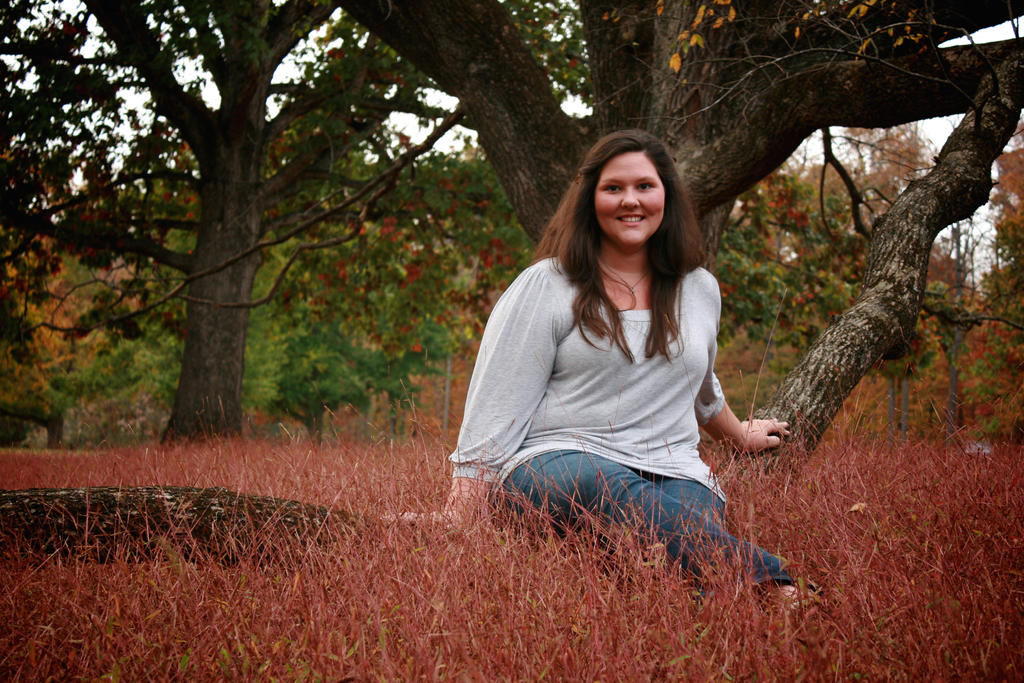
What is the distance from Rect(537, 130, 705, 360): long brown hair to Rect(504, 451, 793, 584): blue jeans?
54 cm

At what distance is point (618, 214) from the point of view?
3113 millimetres

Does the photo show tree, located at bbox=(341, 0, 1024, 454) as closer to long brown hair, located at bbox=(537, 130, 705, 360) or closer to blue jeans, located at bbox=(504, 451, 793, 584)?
long brown hair, located at bbox=(537, 130, 705, 360)

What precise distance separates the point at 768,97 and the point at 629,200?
7.71ft

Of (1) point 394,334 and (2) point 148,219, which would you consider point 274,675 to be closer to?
(2) point 148,219

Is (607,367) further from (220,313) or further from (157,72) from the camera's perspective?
(220,313)

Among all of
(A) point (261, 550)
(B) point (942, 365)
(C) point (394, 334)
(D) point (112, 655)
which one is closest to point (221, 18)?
(A) point (261, 550)

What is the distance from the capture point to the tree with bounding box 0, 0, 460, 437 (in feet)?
26.7

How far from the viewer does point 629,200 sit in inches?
121

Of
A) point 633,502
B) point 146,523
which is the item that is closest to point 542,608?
point 633,502

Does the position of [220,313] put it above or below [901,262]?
below

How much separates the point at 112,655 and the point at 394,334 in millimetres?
13421

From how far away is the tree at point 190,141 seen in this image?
26.7 feet

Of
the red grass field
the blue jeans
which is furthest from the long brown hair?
the red grass field

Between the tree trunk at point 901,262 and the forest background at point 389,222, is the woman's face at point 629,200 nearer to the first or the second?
the tree trunk at point 901,262
